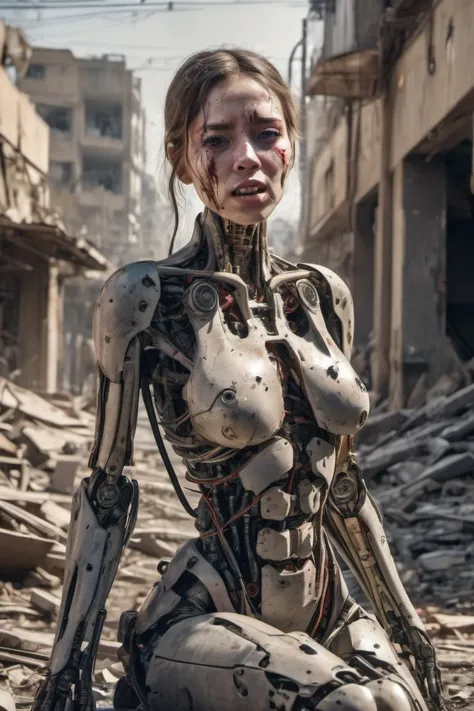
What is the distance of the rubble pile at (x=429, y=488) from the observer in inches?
304

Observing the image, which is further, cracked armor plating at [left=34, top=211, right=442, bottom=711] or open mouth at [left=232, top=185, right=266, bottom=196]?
open mouth at [left=232, top=185, right=266, bottom=196]

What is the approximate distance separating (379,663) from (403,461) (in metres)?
9.04

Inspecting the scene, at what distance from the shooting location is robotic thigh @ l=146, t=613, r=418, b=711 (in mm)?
2377

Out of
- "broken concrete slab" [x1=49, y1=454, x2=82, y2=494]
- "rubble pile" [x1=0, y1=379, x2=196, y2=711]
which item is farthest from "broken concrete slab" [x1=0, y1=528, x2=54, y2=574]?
"broken concrete slab" [x1=49, y1=454, x2=82, y2=494]

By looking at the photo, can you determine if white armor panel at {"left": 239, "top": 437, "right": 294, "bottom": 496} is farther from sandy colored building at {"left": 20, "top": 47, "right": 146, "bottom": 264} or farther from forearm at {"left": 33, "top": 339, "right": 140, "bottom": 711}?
sandy colored building at {"left": 20, "top": 47, "right": 146, "bottom": 264}

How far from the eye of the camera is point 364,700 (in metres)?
2.35

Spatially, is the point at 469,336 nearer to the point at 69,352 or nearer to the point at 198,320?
the point at 198,320

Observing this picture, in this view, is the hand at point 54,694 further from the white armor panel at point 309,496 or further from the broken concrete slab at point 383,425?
the broken concrete slab at point 383,425

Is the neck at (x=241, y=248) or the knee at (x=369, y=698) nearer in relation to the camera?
the knee at (x=369, y=698)

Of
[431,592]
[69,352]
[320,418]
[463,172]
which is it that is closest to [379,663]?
[320,418]

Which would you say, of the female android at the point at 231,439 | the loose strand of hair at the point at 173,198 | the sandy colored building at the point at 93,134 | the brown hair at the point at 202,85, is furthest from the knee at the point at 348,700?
the sandy colored building at the point at 93,134

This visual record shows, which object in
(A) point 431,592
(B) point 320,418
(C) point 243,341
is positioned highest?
(C) point 243,341

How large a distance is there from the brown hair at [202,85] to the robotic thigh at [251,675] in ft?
4.52

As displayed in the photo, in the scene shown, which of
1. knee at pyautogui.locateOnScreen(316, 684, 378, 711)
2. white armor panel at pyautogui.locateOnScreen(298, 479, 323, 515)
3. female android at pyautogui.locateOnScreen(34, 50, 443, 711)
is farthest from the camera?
white armor panel at pyautogui.locateOnScreen(298, 479, 323, 515)
